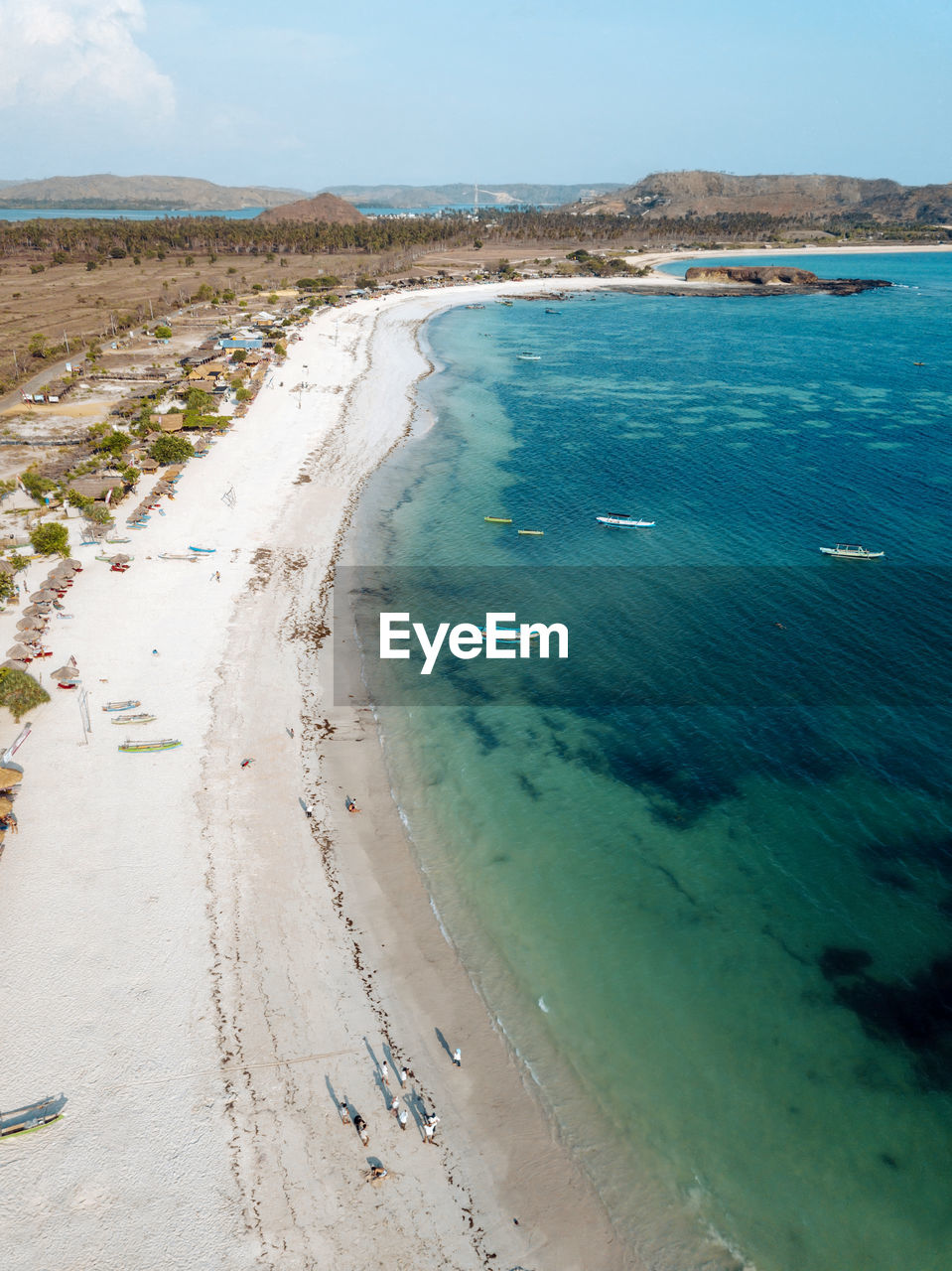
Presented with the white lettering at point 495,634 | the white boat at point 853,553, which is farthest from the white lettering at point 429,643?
the white boat at point 853,553

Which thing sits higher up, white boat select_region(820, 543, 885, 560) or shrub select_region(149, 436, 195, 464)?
shrub select_region(149, 436, 195, 464)

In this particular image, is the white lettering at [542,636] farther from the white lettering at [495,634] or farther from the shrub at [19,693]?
the shrub at [19,693]

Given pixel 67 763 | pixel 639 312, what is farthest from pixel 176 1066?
pixel 639 312

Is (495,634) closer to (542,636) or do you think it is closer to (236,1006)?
(542,636)

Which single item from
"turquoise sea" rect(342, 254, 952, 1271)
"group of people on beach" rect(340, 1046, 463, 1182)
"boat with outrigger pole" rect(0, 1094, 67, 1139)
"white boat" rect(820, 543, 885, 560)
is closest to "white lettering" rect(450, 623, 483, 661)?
"turquoise sea" rect(342, 254, 952, 1271)

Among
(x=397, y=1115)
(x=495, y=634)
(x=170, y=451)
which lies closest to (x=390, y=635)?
(x=495, y=634)

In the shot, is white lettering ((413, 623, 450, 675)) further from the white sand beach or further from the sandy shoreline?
the white sand beach
